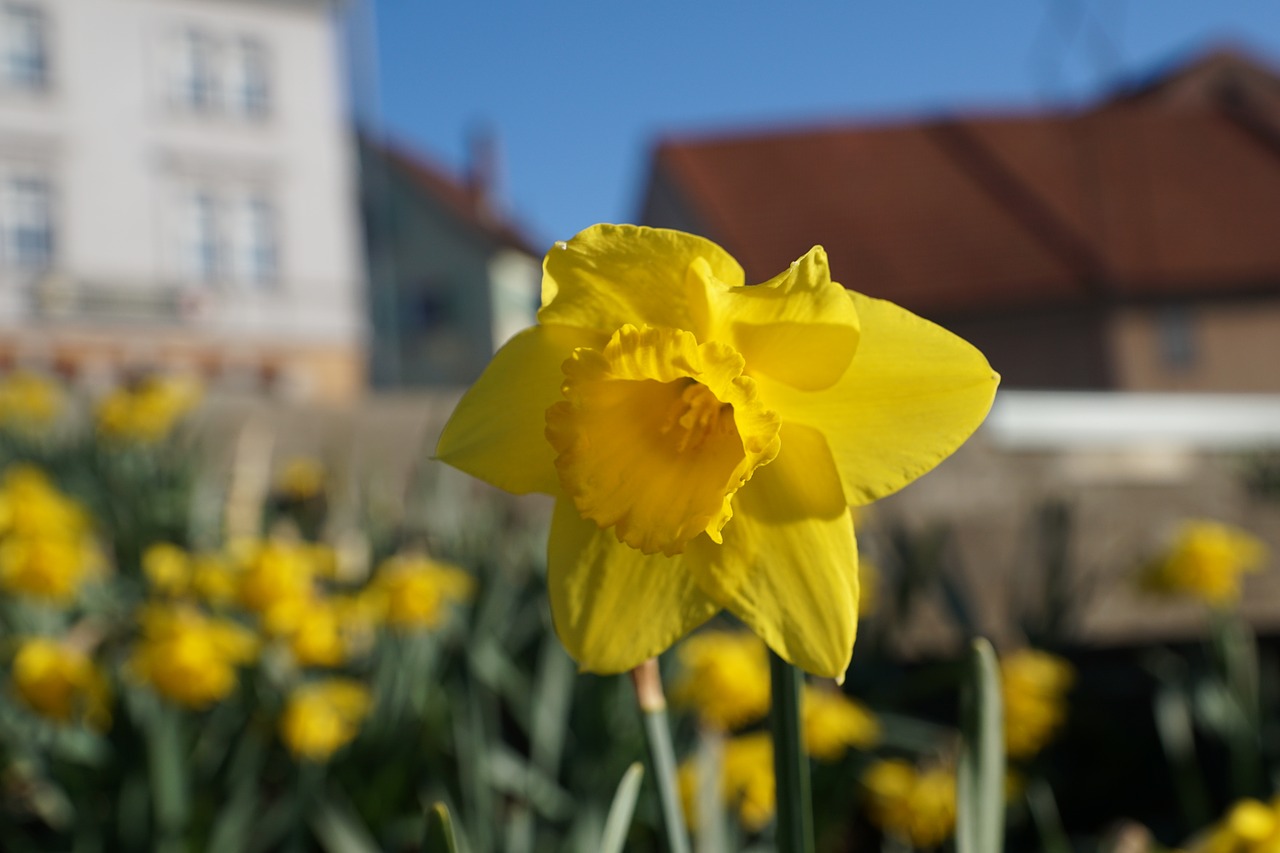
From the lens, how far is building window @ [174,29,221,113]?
19656 millimetres

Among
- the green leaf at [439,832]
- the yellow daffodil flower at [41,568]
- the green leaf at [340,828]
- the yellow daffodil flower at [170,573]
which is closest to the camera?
the green leaf at [439,832]

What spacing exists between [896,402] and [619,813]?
0.24 m

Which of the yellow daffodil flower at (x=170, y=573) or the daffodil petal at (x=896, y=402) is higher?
the daffodil petal at (x=896, y=402)

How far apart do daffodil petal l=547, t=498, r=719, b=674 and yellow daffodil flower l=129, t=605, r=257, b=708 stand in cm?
101

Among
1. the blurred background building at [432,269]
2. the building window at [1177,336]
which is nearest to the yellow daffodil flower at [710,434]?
the building window at [1177,336]

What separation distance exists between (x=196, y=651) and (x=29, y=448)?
7.65ft

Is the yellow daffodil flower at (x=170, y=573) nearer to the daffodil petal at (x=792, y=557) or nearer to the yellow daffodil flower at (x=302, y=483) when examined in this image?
the yellow daffodil flower at (x=302, y=483)

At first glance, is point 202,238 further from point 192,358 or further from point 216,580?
point 216,580

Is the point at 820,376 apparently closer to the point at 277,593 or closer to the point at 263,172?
the point at 277,593

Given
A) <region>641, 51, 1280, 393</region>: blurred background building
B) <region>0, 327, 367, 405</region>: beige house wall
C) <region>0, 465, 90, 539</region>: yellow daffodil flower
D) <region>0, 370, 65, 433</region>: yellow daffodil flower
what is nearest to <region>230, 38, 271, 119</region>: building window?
<region>0, 327, 367, 405</region>: beige house wall

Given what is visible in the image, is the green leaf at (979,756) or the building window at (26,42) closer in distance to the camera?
the green leaf at (979,756)

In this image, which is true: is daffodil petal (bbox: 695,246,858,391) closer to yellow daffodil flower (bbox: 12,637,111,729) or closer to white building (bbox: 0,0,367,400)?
yellow daffodil flower (bbox: 12,637,111,729)

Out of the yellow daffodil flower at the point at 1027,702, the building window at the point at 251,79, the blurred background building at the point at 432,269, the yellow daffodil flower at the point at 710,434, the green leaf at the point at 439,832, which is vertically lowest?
the yellow daffodil flower at the point at 1027,702

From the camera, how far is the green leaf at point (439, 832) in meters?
0.50
